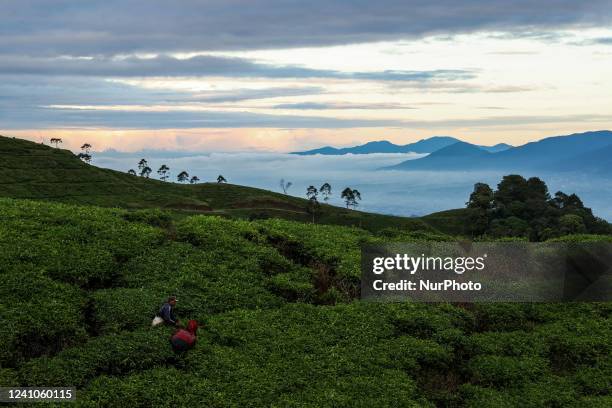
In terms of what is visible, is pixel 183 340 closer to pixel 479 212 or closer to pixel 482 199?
pixel 479 212

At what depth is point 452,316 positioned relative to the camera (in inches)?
848

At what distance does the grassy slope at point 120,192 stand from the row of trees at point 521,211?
14689 mm

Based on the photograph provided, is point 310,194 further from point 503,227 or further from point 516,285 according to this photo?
point 516,285

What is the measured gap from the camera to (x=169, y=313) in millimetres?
18406

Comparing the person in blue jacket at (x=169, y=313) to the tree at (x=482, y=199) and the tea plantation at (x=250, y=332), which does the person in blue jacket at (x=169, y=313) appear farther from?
the tree at (x=482, y=199)

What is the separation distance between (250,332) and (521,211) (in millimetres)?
121910

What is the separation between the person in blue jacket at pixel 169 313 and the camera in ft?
60.3

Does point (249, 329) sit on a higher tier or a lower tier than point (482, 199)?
lower

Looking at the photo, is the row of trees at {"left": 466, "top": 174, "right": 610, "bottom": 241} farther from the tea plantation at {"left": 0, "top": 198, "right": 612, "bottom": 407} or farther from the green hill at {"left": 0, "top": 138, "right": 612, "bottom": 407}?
the tea plantation at {"left": 0, "top": 198, "right": 612, "bottom": 407}

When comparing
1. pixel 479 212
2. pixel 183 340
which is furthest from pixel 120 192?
pixel 183 340

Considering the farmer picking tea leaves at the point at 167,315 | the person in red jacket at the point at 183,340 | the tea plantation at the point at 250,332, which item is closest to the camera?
the tea plantation at the point at 250,332

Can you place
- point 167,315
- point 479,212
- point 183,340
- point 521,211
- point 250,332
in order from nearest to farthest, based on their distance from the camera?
point 183,340
point 167,315
point 250,332
point 479,212
point 521,211

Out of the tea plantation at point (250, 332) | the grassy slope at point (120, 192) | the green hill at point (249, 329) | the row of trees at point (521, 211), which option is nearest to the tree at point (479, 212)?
the row of trees at point (521, 211)

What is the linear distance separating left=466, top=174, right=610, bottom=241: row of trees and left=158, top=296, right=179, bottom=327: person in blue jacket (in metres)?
100
